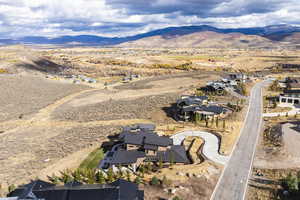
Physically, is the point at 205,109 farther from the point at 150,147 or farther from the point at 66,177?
the point at 66,177

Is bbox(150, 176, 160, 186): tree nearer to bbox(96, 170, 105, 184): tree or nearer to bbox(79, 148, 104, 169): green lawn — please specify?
bbox(96, 170, 105, 184): tree

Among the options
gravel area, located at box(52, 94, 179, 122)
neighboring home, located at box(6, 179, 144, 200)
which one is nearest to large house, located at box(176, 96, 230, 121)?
gravel area, located at box(52, 94, 179, 122)

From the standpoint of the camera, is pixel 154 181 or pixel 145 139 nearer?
pixel 154 181

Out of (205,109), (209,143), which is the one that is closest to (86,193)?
(209,143)

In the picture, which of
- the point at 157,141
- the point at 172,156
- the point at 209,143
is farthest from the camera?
the point at 209,143

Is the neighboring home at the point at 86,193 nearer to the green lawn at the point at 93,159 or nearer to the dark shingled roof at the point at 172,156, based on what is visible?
the dark shingled roof at the point at 172,156

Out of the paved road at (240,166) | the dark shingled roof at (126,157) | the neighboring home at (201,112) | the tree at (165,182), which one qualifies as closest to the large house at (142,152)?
the dark shingled roof at (126,157)

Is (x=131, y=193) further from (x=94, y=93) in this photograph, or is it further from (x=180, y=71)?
(x=180, y=71)
